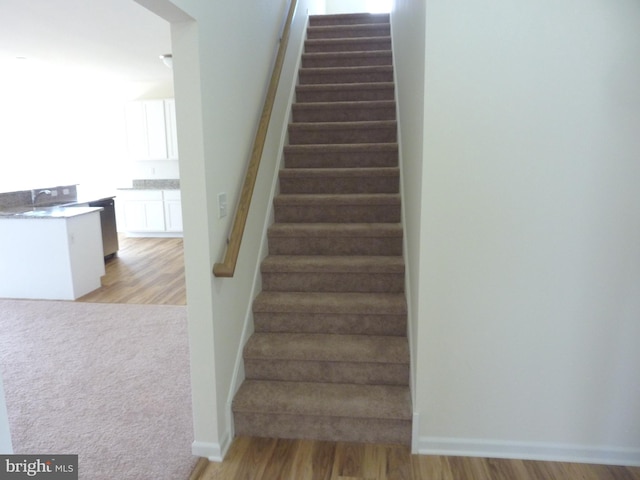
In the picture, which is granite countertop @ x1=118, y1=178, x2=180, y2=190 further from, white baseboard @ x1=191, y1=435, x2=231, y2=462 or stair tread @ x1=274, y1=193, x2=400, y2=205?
white baseboard @ x1=191, y1=435, x2=231, y2=462

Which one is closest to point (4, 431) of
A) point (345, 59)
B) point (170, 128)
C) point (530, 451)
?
point (530, 451)

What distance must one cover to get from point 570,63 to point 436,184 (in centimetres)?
72

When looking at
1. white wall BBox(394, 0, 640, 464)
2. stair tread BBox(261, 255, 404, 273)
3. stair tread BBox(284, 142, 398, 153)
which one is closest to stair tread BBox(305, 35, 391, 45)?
stair tread BBox(284, 142, 398, 153)

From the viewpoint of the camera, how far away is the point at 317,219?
3104 mm

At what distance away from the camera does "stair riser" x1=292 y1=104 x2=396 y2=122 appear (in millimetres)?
3723

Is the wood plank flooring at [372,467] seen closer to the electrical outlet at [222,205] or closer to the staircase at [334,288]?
the staircase at [334,288]

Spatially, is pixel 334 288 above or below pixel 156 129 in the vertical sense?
below

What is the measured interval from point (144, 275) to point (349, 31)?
12.2ft

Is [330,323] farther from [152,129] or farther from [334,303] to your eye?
[152,129]

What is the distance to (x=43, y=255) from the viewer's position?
4301 mm

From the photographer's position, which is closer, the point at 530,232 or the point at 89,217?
the point at 530,232

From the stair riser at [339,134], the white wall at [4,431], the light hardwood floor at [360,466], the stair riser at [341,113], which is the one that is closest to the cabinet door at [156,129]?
the stair riser at [341,113]

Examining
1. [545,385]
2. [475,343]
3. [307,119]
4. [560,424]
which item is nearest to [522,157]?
[475,343]

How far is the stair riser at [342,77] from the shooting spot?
4.07 meters
